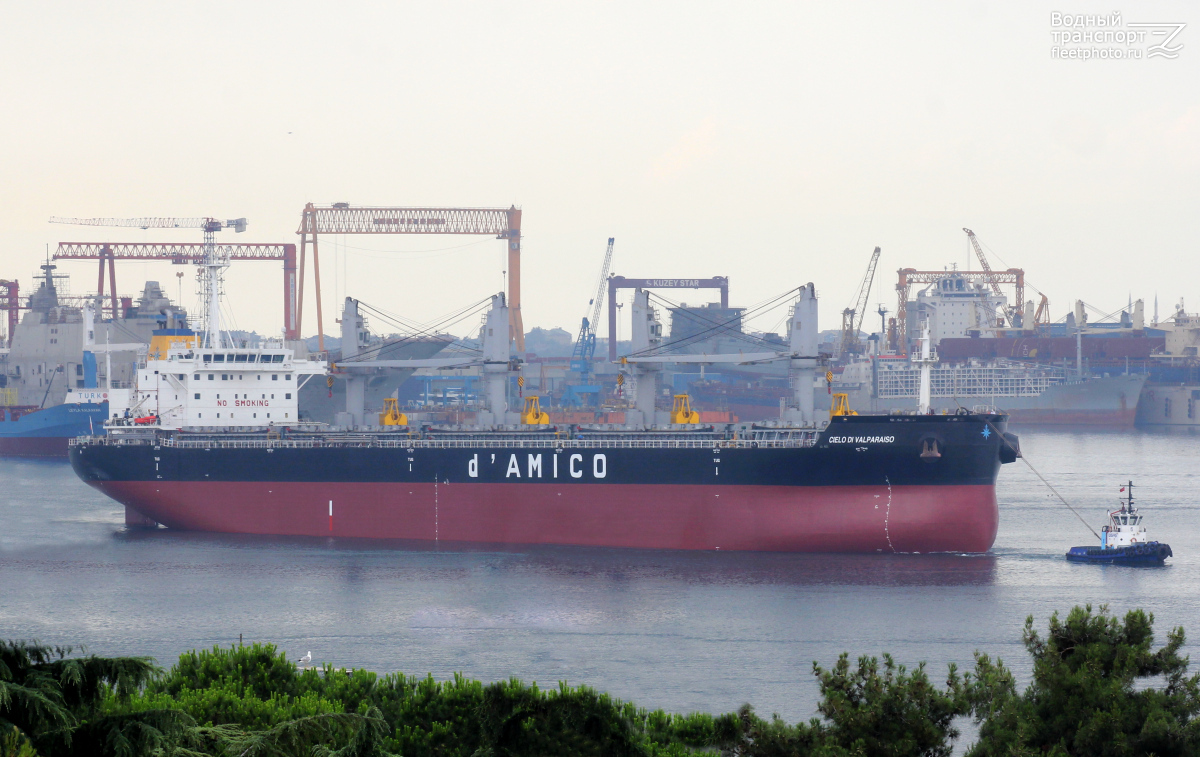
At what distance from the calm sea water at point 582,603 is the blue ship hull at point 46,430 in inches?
1048

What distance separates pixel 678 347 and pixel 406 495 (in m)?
57.2

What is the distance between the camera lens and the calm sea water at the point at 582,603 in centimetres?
1892

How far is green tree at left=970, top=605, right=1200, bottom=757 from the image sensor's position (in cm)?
908

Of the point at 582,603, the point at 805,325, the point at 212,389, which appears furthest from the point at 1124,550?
the point at 212,389

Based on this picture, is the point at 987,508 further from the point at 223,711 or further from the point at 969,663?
the point at 223,711

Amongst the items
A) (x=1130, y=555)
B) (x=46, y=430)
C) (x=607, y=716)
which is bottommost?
(x=1130, y=555)

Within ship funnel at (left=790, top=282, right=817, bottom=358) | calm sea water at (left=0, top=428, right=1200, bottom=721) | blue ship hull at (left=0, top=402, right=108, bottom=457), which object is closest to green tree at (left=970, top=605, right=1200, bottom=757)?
calm sea water at (left=0, top=428, right=1200, bottom=721)

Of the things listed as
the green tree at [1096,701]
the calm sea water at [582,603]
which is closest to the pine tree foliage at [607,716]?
the green tree at [1096,701]

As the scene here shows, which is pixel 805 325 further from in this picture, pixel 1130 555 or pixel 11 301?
pixel 11 301

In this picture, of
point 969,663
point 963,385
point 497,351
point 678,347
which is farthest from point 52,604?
point 963,385

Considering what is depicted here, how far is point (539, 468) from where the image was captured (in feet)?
95.3

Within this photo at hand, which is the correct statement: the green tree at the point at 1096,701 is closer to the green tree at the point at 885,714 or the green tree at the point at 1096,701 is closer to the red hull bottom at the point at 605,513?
the green tree at the point at 885,714

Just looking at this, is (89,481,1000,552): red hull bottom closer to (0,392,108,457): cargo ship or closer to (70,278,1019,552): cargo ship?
(70,278,1019,552): cargo ship

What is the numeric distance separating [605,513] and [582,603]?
576 cm
